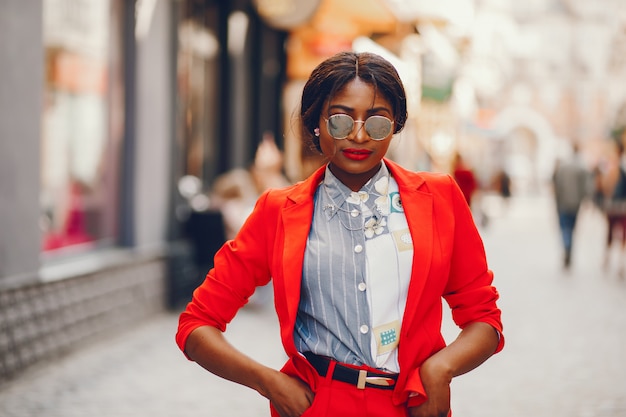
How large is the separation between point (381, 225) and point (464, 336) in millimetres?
317

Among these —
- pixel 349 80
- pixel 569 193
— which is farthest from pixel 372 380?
pixel 569 193

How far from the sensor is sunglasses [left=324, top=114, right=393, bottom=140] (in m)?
2.06

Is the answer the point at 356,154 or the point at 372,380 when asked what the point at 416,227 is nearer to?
the point at 356,154

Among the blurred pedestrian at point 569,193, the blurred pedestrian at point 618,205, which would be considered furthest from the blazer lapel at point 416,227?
the blurred pedestrian at point 569,193

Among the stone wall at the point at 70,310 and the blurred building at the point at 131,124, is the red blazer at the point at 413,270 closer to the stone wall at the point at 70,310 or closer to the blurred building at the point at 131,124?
the blurred building at the point at 131,124

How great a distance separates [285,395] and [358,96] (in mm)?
698

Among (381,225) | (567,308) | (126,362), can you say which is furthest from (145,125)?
(381,225)

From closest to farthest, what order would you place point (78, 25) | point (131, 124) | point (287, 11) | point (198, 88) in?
point (78, 25) → point (131, 124) → point (287, 11) → point (198, 88)

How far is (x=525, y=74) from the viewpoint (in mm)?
60156

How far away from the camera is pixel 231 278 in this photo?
2125 millimetres

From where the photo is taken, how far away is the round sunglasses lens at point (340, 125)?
2.06 m

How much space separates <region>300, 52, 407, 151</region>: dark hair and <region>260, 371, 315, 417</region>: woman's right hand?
62 cm

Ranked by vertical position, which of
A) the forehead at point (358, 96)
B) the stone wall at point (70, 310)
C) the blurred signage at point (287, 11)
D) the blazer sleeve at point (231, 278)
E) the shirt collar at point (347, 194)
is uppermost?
the blurred signage at point (287, 11)

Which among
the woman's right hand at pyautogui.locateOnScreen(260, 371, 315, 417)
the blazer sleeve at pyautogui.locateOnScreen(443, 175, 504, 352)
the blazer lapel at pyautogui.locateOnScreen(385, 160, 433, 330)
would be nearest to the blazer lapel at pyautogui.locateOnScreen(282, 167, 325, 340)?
the woman's right hand at pyautogui.locateOnScreen(260, 371, 315, 417)
